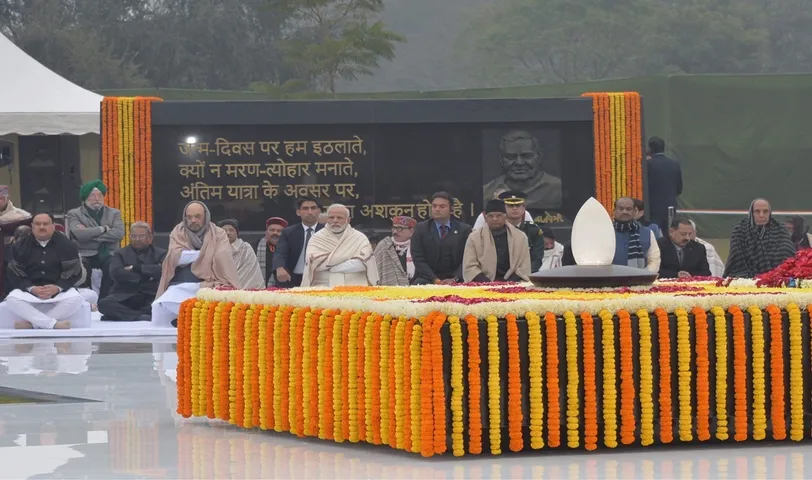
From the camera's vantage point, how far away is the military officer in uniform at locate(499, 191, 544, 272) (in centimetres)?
1417

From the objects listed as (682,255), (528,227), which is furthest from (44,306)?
(682,255)

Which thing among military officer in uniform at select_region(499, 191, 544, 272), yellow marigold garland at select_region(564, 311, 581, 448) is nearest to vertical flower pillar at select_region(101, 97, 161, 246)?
military officer in uniform at select_region(499, 191, 544, 272)

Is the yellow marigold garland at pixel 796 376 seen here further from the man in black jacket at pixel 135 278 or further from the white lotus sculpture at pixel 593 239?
the man in black jacket at pixel 135 278

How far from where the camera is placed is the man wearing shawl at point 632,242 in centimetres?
1357

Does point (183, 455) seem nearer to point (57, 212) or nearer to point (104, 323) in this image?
point (104, 323)

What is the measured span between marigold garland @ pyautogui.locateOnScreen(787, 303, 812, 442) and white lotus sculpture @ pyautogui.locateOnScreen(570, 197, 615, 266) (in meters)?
1.22

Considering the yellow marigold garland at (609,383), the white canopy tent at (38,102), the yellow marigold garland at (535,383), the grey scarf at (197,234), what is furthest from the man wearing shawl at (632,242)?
the white canopy tent at (38,102)

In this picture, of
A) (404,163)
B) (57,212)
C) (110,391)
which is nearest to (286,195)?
(404,163)

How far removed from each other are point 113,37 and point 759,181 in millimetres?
31216

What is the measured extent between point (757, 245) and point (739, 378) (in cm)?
689

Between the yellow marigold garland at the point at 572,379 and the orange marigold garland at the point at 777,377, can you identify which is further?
the orange marigold garland at the point at 777,377

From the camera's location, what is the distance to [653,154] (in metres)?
19.5

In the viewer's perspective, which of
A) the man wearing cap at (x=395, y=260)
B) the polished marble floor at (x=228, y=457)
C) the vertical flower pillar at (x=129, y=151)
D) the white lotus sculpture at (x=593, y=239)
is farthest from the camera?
the vertical flower pillar at (x=129, y=151)

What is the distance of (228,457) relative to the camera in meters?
7.46
